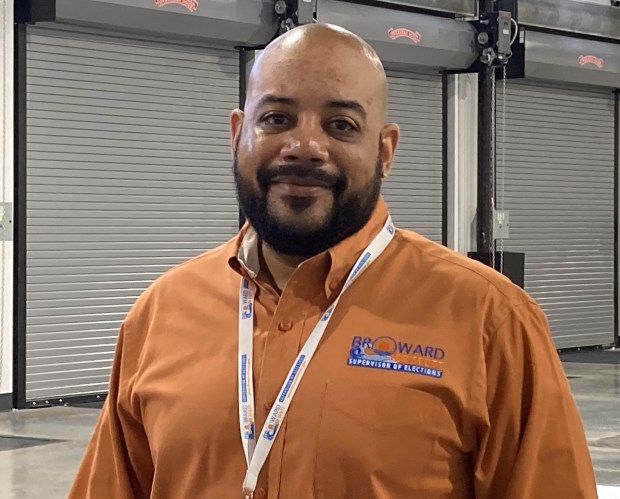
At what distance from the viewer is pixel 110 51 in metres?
10.8

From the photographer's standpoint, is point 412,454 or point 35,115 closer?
point 412,454

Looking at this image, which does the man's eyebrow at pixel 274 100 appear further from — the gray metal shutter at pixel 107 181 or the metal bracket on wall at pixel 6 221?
the gray metal shutter at pixel 107 181

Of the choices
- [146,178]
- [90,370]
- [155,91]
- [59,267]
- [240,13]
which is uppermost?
[240,13]

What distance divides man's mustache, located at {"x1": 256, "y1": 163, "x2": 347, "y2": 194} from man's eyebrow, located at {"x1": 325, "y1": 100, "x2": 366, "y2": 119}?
0.11m

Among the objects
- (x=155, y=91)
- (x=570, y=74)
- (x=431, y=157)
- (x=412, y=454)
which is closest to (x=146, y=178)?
(x=155, y=91)

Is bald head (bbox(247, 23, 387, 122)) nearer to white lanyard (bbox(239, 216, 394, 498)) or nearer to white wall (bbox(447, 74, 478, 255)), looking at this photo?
white lanyard (bbox(239, 216, 394, 498))

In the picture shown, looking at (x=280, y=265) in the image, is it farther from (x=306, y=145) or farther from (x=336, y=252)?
(x=306, y=145)

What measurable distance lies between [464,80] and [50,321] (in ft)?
19.5

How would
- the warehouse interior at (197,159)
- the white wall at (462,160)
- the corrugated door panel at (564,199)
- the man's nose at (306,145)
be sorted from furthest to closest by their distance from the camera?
1. the corrugated door panel at (564,199)
2. the white wall at (462,160)
3. the warehouse interior at (197,159)
4. the man's nose at (306,145)

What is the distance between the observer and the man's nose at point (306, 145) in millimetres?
2094

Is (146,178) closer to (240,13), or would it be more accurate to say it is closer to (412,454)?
(240,13)

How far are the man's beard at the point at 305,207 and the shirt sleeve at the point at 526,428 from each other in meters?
0.31

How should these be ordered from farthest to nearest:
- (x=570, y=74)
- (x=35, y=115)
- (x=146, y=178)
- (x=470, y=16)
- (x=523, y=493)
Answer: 1. (x=570, y=74)
2. (x=470, y=16)
3. (x=146, y=178)
4. (x=35, y=115)
5. (x=523, y=493)

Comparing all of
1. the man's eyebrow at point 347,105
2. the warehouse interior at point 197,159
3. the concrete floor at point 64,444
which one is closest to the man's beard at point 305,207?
the man's eyebrow at point 347,105
